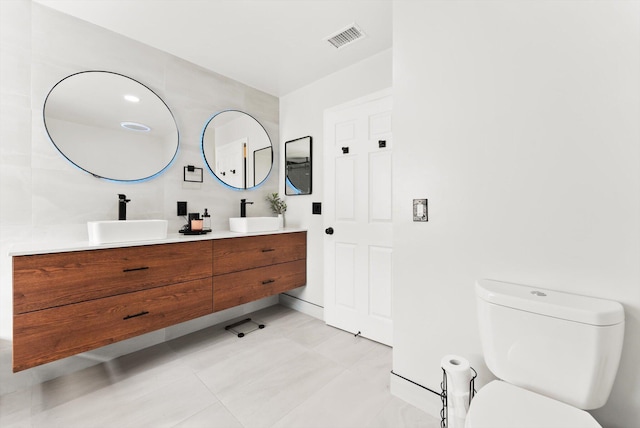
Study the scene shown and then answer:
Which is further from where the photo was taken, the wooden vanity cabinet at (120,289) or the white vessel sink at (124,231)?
the white vessel sink at (124,231)

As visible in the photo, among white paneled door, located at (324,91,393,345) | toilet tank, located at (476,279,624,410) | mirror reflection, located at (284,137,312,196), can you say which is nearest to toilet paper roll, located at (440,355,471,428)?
toilet tank, located at (476,279,624,410)

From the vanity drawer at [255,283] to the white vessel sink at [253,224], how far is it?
0.37m

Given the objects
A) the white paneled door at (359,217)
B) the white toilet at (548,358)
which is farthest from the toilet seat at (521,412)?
the white paneled door at (359,217)

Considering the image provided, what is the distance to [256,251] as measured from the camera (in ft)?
7.95

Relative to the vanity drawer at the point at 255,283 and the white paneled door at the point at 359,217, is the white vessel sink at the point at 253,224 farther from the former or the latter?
the white paneled door at the point at 359,217

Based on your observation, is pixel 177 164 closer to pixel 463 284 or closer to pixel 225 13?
pixel 225 13

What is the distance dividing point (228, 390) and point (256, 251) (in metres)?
1.07

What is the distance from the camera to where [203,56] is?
2332 mm

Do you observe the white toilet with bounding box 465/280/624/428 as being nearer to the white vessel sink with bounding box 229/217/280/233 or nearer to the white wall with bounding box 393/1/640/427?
the white wall with bounding box 393/1/640/427

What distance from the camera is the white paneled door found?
223cm

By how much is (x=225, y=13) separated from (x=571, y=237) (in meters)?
2.33

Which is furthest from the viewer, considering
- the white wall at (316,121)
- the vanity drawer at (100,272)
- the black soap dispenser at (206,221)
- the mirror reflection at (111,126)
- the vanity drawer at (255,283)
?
the black soap dispenser at (206,221)

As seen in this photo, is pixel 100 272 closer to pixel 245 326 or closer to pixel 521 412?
pixel 245 326

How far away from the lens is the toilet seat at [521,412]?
2.67 feet
